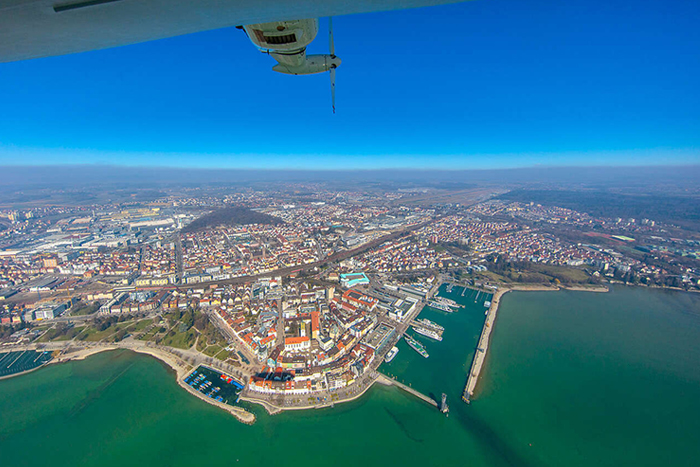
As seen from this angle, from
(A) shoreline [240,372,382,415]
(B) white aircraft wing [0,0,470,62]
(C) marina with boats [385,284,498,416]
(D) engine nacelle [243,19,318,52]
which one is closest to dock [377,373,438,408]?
(C) marina with boats [385,284,498,416]

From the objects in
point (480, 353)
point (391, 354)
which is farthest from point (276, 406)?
point (480, 353)

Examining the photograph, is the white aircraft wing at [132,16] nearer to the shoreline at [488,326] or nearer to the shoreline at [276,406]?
the shoreline at [276,406]

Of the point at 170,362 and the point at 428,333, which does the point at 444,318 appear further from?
the point at 170,362

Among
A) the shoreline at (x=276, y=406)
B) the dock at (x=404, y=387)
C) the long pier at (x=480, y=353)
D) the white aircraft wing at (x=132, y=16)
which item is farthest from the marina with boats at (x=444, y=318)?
the white aircraft wing at (x=132, y=16)

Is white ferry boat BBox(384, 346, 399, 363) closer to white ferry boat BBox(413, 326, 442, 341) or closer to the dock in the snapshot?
the dock

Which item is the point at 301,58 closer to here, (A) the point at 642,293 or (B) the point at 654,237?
(A) the point at 642,293

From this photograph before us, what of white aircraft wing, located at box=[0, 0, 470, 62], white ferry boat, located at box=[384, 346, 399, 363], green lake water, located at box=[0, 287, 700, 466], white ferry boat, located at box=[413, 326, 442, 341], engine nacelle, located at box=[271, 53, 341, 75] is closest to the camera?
white aircraft wing, located at box=[0, 0, 470, 62]
